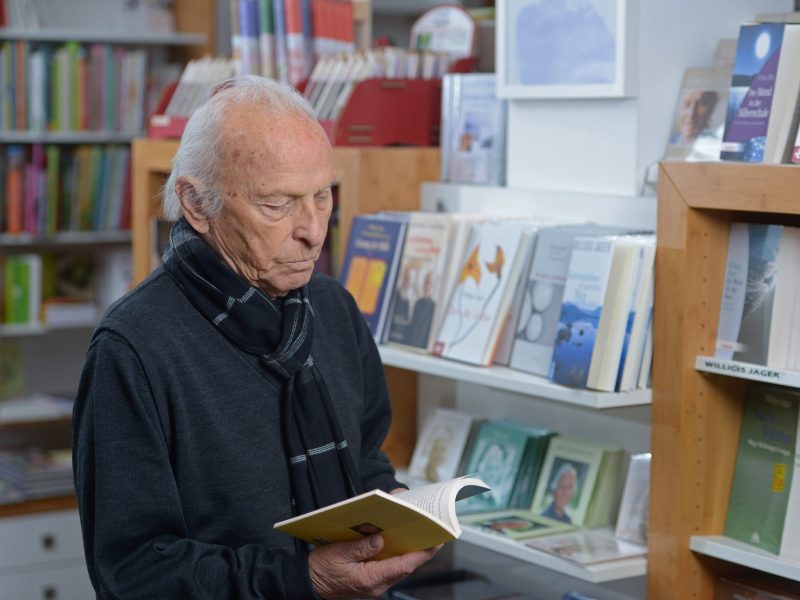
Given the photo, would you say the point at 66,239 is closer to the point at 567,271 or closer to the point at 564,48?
the point at 564,48

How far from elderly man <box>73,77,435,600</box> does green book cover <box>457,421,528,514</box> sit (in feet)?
2.72

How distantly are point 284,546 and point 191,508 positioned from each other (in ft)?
0.54

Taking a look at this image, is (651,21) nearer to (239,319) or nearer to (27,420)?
(239,319)

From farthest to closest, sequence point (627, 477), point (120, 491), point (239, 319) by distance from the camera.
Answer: point (627, 477) < point (239, 319) < point (120, 491)

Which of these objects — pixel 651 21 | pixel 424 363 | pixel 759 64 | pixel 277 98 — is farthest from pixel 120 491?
pixel 651 21

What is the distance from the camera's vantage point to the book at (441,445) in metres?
2.75

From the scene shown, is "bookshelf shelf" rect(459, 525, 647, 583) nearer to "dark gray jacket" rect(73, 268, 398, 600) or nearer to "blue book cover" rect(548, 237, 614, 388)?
"blue book cover" rect(548, 237, 614, 388)

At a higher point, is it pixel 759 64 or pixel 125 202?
pixel 759 64

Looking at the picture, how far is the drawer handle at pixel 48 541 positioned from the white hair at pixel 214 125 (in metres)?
2.97

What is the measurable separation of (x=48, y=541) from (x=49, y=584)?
6.3 inches

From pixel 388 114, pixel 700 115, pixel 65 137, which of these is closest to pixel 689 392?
pixel 700 115

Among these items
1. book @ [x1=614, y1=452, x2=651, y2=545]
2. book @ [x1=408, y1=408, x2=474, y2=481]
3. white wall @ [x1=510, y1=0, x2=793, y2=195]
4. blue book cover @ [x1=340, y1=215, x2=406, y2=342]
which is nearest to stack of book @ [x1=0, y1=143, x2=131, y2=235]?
blue book cover @ [x1=340, y1=215, x2=406, y2=342]

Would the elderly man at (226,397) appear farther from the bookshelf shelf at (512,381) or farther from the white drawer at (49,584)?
the white drawer at (49,584)

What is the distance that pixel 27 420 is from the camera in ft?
14.5
